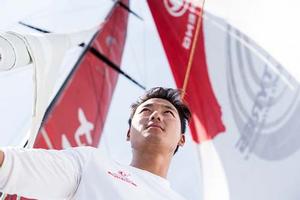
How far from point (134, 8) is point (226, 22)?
99 centimetres

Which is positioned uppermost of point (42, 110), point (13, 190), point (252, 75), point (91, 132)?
point (252, 75)

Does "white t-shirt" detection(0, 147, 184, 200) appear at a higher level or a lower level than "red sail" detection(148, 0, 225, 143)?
lower

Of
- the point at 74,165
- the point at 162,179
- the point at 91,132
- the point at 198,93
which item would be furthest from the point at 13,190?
the point at 198,93

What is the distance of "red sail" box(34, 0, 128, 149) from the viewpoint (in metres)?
3.41

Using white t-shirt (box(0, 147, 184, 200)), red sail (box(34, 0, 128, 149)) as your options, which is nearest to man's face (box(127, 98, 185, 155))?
white t-shirt (box(0, 147, 184, 200))

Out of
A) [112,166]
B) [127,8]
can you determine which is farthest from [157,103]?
[127,8]

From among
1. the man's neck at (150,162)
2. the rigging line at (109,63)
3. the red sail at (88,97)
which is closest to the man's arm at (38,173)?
the man's neck at (150,162)

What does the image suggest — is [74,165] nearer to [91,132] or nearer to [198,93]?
[91,132]

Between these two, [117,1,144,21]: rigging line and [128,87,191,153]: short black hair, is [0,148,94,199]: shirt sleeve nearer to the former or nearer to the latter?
[128,87,191,153]: short black hair

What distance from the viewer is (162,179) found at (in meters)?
1.43

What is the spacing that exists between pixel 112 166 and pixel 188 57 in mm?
3320

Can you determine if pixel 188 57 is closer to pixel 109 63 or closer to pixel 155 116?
pixel 109 63

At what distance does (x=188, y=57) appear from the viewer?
4539 millimetres

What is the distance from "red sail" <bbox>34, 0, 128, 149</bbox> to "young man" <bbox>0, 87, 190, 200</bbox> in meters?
1.58
